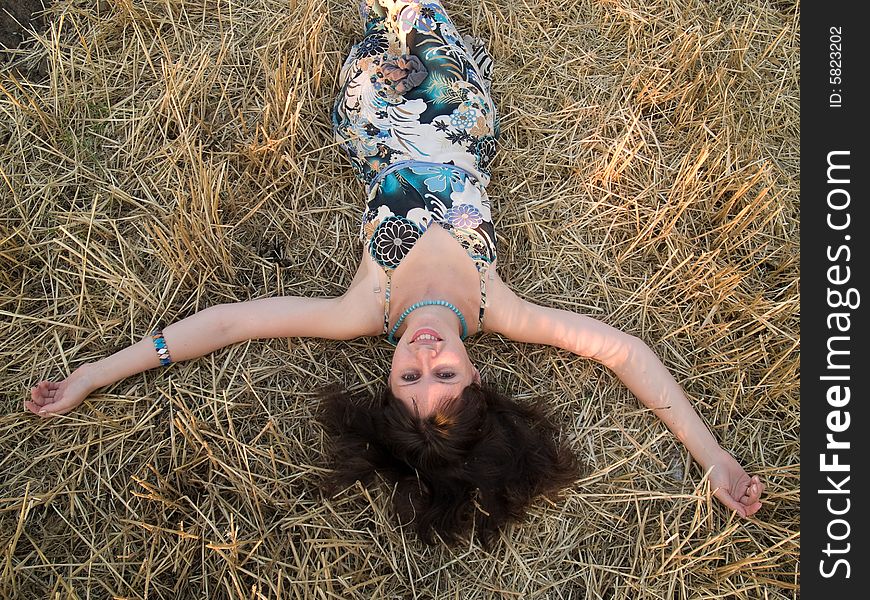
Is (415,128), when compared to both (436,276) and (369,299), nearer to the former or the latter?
(436,276)

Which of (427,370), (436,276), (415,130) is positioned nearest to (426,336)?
(427,370)

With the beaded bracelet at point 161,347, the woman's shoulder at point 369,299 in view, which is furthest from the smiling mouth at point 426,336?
the beaded bracelet at point 161,347

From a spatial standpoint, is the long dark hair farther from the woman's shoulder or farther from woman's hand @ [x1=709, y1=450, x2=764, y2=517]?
woman's hand @ [x1=709, y1=450, x2=764, y2=517]

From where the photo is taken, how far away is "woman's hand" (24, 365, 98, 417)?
8.27 feet

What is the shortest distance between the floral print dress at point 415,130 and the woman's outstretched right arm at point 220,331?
30 cm

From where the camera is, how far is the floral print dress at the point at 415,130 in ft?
8.98

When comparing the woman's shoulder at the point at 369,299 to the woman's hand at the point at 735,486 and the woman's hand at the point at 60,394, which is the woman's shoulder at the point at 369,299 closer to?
the woman's hand at the point at 60,394

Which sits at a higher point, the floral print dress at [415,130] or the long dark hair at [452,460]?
the floral print dress at [415,130]

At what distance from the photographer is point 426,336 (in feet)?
7.52

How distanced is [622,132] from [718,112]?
55 centimetres

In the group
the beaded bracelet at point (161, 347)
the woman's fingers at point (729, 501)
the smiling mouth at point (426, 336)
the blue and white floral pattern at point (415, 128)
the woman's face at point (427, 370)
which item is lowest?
the beaded bracelet at point (161, 347)

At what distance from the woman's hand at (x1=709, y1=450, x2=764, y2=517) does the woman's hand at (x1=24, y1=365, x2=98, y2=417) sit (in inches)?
106
